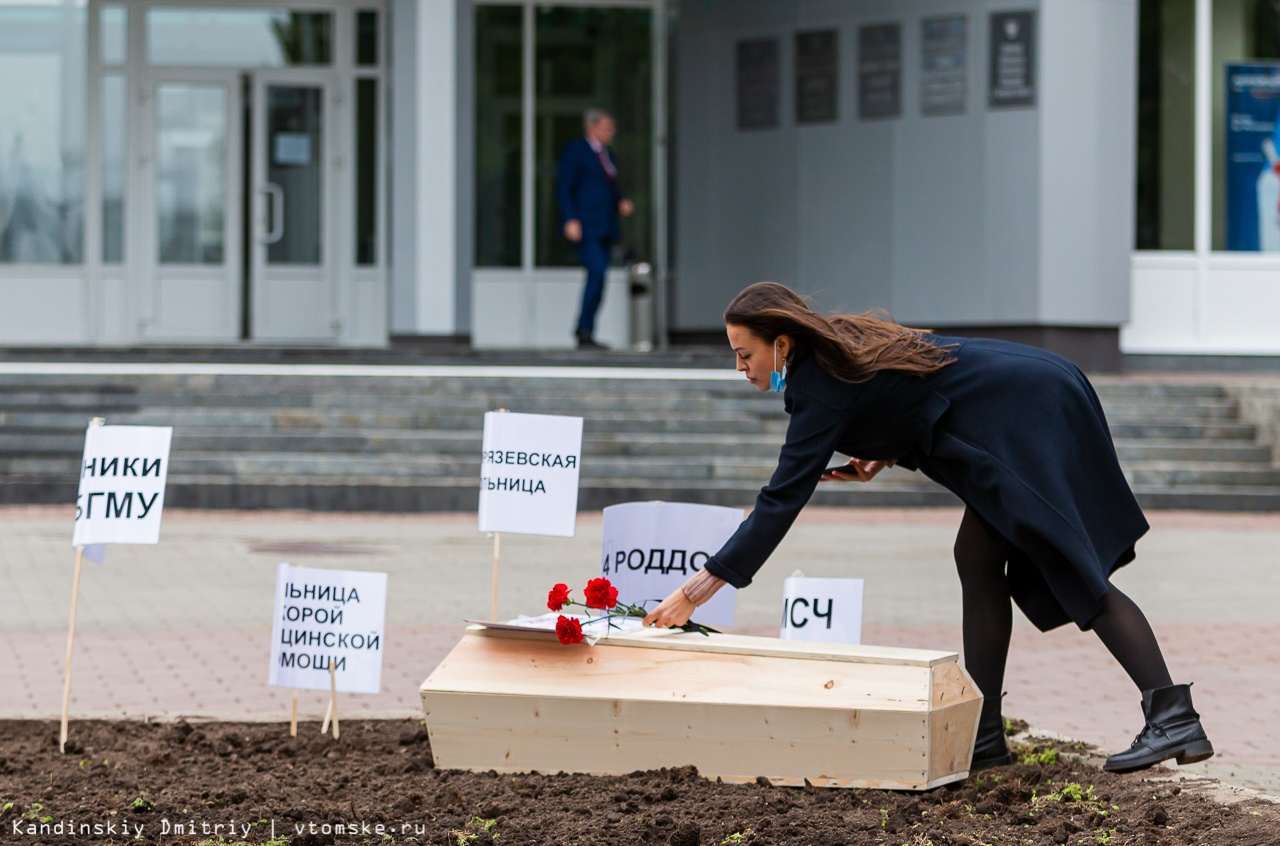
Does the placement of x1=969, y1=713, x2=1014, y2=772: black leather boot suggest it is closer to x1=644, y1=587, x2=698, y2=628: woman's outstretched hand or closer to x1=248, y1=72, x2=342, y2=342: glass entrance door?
x1=644, y1=587, x2=698, y2=628: woman's outstretched hand

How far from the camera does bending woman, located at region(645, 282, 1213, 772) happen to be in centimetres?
450

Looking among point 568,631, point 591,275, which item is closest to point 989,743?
point 568,631

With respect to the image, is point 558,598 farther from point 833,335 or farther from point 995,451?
point 995,451

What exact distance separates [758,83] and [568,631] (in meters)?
15.4

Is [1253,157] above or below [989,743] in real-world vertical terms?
above

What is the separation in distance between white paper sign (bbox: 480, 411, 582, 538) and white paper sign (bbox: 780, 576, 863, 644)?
752mm

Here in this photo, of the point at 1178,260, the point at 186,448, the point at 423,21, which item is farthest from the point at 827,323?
the point at 1178,260

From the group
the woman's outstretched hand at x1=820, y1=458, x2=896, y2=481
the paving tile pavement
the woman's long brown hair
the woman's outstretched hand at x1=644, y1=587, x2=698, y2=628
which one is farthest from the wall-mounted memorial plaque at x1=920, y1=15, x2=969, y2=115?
the woman's outstretched hand at x1=644, y1=587, x2=698, y2=628

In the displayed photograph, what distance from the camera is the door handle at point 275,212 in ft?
65.0

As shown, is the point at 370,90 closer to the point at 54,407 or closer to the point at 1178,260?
the point at 54,407

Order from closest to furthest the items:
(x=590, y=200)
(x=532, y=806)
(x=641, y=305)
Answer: (x=532, y=806)
(x=590, y=200)
(x=641, y=305)

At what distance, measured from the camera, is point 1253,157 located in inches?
758

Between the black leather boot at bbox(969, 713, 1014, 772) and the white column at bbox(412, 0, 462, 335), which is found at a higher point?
the white column at bbox(412, 0, 462, 335)

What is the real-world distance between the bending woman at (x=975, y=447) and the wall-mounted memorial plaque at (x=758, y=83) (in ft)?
49.2
